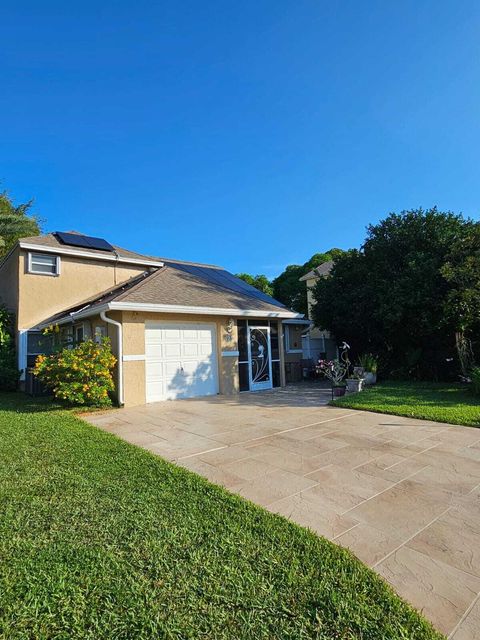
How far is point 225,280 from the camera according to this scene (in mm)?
15734

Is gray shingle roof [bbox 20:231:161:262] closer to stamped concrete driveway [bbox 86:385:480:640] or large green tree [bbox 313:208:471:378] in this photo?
stamped concrete driveway [bbox 86:385:480:640]

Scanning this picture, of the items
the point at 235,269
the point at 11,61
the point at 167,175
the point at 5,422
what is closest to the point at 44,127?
the point at 11,61

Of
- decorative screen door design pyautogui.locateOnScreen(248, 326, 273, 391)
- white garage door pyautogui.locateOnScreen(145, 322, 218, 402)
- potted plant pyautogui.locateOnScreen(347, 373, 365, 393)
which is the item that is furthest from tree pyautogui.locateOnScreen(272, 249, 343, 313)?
white garage door pyautogui.locateOnScreen(145, 322, 218, 402)

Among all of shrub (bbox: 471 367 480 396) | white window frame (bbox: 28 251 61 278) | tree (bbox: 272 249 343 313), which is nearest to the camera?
shrub (bbox: 471 367 480 396)

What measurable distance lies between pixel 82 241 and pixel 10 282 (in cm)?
351

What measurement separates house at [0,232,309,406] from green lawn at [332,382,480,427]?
4.06 metres

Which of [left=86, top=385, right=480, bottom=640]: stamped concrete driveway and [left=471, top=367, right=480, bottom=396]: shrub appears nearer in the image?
[left=86, top=385, right=480, bottom=640]: stamped concrete driveway

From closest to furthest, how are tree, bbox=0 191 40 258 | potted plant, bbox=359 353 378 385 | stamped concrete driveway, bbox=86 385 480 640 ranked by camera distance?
1. stamped concrete driveway, bbox=86 385 480 640
2. potted plant, bbox=359 353 378 385
3. tree, bbox=0 191 40 258

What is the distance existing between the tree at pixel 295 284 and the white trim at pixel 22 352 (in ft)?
82.9

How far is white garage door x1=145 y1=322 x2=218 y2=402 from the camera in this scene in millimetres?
10258

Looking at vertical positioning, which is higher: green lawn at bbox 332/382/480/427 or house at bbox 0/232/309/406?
house at bbox 0/232/309/406

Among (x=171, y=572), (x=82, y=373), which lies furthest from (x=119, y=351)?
Answer: (x=171, y=572)

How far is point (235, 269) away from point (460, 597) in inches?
1421

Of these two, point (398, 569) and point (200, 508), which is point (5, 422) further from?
point (398, 569)
